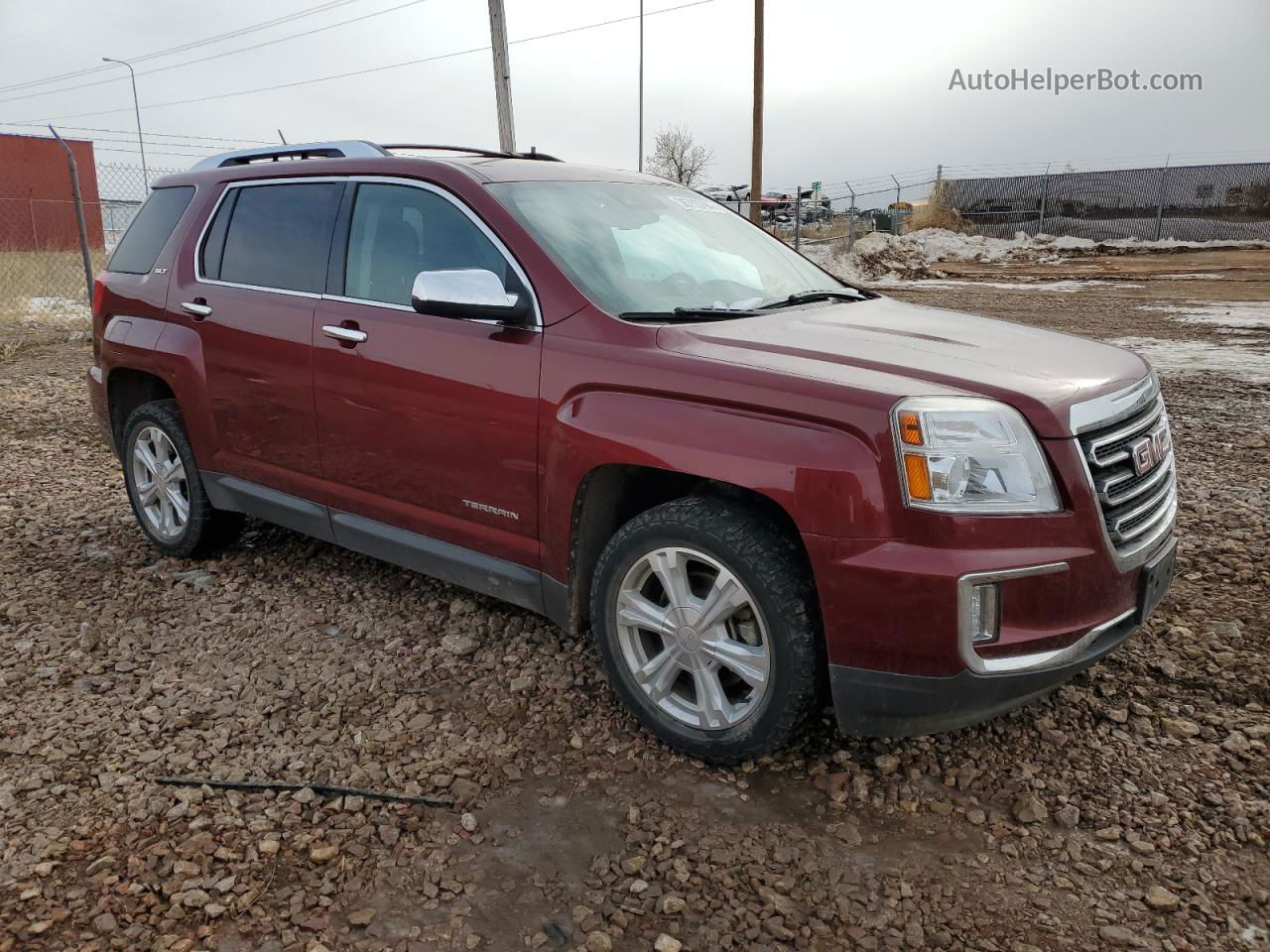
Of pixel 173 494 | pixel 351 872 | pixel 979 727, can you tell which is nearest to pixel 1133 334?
pixel 979 727

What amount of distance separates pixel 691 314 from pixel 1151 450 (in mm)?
1461

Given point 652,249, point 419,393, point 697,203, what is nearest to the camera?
point 419,393

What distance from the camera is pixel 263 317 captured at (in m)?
3.99

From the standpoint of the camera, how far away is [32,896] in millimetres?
2406

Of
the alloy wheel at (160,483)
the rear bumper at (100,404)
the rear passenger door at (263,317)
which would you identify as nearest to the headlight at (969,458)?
the rear passenger door at (263,317)

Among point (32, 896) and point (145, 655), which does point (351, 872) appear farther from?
point (145, 655)

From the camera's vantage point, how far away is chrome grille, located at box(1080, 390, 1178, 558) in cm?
262

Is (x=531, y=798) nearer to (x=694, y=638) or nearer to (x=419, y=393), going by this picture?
(x=694, y=638)

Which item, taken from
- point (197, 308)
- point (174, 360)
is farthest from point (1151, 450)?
Result: point (174, 360)

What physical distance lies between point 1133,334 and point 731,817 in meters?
11.8

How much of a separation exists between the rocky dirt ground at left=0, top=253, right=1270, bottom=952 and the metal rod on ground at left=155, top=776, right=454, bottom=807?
0.03 m

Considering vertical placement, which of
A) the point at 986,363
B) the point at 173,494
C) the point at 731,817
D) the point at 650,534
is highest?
the point at 986,363

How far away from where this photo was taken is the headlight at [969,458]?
8.06 ft

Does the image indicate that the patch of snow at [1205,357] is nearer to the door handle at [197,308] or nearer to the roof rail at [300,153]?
the roof rail at [300,153]
